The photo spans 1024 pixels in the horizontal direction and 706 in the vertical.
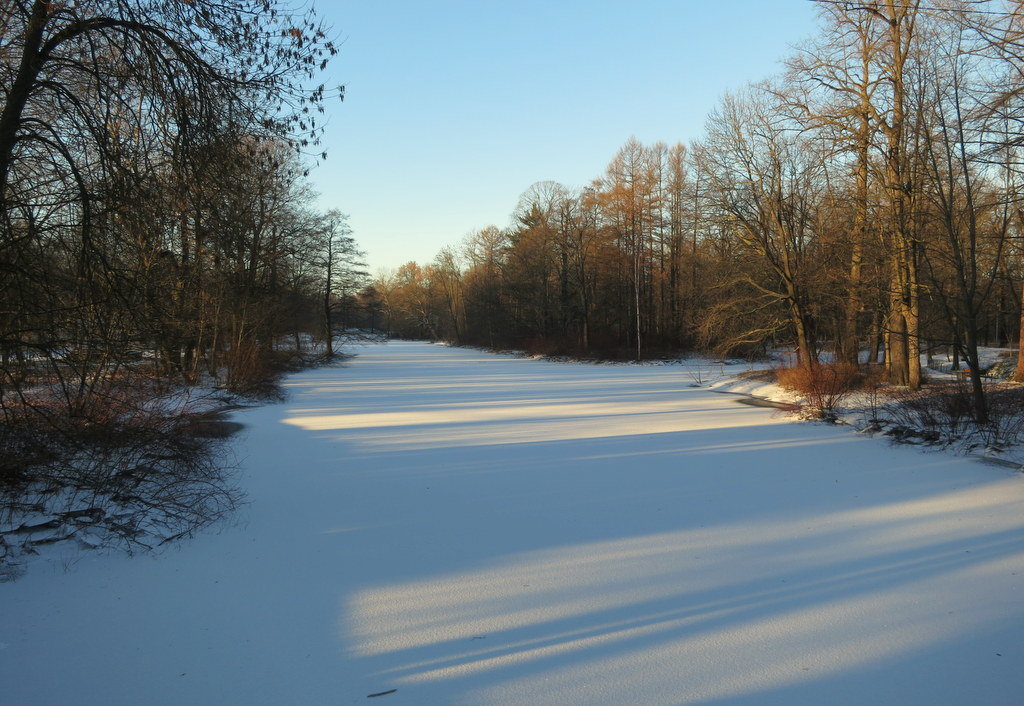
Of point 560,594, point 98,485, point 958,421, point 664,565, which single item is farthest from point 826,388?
point 98,485

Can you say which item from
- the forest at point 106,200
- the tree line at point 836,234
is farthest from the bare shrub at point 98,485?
the tree line at point 836,234

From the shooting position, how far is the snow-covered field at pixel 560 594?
3.33 m

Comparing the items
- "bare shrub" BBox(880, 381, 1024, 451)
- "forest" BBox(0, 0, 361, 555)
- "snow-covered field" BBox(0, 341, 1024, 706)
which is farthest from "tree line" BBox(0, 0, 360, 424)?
"bare shrub" BBox(880, 381, 1024, 451)

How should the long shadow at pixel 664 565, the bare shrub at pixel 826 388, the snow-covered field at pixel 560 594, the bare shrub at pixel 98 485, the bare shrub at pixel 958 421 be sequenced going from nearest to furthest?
the snow-covered field at pixel 560 594, the long shadow at pixel 664 565, the bare shrub at pixel 98 485, the bare shrub at pixel 958 421, the bare shrub at pixel 826 388

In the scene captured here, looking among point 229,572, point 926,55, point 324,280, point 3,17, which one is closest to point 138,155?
point 3,17

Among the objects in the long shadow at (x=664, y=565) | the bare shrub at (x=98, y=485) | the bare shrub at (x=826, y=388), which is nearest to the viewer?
the long shadow at (x=664, y=565)

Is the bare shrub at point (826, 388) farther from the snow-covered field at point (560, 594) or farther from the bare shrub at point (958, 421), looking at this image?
the snow-covered field at point (560, 594)

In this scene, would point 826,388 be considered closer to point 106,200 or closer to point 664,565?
point 664,565

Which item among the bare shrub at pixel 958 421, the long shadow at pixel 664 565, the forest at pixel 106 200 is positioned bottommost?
the long shadow at pixel 664 565

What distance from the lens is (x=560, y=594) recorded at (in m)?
4.47

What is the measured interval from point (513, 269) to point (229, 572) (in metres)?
53.4

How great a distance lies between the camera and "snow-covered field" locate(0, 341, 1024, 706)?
Answer: 333cm

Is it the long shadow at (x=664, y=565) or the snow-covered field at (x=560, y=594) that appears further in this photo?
the long shadow at (x=664, y=565)

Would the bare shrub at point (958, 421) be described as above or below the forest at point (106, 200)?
below
